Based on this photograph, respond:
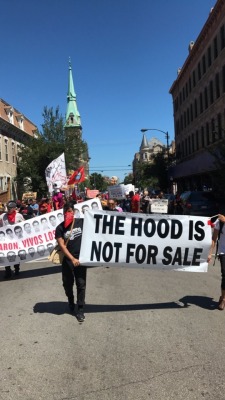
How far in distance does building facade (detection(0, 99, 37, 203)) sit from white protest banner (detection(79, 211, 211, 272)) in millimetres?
34870

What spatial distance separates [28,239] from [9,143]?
124 ft

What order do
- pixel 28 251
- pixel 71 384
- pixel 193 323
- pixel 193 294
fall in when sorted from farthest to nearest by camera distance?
pixel 28 251
pixel 193 294
pixel 193 323
pixel 71 384

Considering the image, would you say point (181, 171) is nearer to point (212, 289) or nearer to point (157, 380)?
point (212, 289)

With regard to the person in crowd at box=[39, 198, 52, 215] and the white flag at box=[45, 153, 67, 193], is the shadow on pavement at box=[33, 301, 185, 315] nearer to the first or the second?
the person in crowd at box=[39, 198, 52, 215]

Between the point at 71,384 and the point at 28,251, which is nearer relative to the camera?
the point at 71,384

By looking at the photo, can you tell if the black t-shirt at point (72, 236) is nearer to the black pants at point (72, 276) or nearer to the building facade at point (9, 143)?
the black pants at point (72, 276)

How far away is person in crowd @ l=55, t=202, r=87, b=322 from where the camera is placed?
6.18 metres

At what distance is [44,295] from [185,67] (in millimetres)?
47435

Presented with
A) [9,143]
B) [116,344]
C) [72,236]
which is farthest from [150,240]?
[9,143]

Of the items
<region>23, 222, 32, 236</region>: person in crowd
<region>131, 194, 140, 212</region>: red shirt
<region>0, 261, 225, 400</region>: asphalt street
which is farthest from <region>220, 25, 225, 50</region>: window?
<region>0, 261, 225, 400</region>: asphalt street

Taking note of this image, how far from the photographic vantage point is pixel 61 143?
43250mm

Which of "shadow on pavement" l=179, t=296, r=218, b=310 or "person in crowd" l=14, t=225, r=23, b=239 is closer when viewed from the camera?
"shadow on pavement" l=179, t=296, r=218, b=310

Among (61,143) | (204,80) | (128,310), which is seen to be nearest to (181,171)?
(204,80)

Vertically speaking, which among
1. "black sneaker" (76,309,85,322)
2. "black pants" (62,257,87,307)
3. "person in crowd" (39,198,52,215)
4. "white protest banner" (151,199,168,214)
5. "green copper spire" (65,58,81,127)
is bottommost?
"black sneaker" (76,309,85,322)
